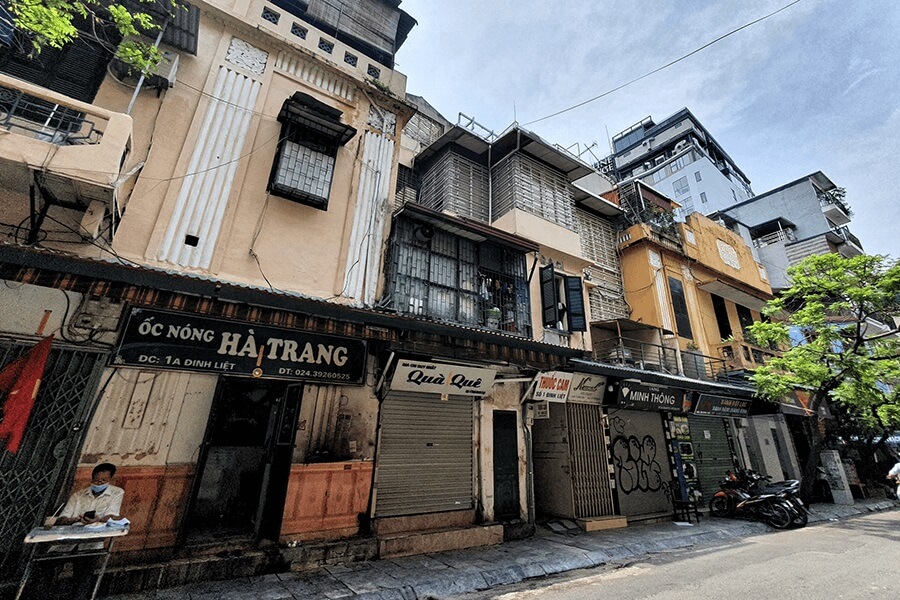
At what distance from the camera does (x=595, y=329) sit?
50.8ft

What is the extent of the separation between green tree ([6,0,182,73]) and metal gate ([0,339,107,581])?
4858mm

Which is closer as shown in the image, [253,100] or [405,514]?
[405,514]

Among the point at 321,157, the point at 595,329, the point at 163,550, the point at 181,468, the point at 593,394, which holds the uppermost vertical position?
the point at 321,157

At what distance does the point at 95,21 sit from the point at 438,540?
12365 millimetres

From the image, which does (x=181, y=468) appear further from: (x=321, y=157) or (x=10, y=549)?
(x=321, y=157)

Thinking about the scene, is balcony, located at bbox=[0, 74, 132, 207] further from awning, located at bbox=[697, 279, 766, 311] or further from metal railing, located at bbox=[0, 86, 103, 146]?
awning, located at bbox=[697, 279, 766, 311]

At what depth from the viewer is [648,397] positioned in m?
11.5

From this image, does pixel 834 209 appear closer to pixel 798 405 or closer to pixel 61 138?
pixel 798 405

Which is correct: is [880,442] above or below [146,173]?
below

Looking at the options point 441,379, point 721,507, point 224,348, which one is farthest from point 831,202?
point 224,348

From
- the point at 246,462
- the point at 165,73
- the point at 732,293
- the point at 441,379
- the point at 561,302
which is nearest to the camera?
the point at 165,73

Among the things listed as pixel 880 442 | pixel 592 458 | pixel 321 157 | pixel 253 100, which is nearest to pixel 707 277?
pixel 880 442

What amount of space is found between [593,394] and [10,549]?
463 inches

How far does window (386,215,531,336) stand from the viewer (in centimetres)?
972
